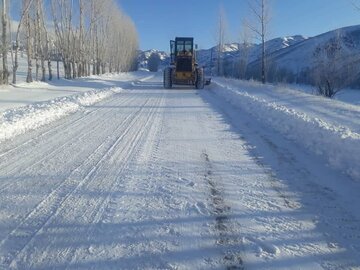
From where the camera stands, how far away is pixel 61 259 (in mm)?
3699

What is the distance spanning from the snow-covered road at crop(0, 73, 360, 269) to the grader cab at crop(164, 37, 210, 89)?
22907 mm

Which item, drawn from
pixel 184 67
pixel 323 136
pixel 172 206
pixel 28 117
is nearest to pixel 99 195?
pixel 172 206

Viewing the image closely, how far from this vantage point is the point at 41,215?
467 centimetres

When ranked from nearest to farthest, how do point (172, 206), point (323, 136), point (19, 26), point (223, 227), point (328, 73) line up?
point (223, 227) < point (172, 206) < point (323, 136) < point (19, 26) < point (328, 73)

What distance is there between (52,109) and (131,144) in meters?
6.32

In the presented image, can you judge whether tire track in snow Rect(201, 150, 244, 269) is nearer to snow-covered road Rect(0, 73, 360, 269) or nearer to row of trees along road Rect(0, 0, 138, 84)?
snow-covered road Rect(0, 73, 360, 269)

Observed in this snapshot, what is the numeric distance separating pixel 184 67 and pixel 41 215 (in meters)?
28.1

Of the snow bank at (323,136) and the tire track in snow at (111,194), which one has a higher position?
the snow bank at (323,136)

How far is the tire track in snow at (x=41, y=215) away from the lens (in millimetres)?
3832

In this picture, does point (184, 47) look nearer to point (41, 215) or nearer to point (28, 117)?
point (28, 117)

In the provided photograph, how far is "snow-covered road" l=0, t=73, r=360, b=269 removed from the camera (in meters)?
3.79

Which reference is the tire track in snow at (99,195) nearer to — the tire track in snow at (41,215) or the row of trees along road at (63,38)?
the tire track in snow at (41,215)

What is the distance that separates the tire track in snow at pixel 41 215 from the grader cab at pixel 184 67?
25.0 metres

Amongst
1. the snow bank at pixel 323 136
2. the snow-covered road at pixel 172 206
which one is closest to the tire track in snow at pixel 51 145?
the snow-covered road at pixel 172 206
